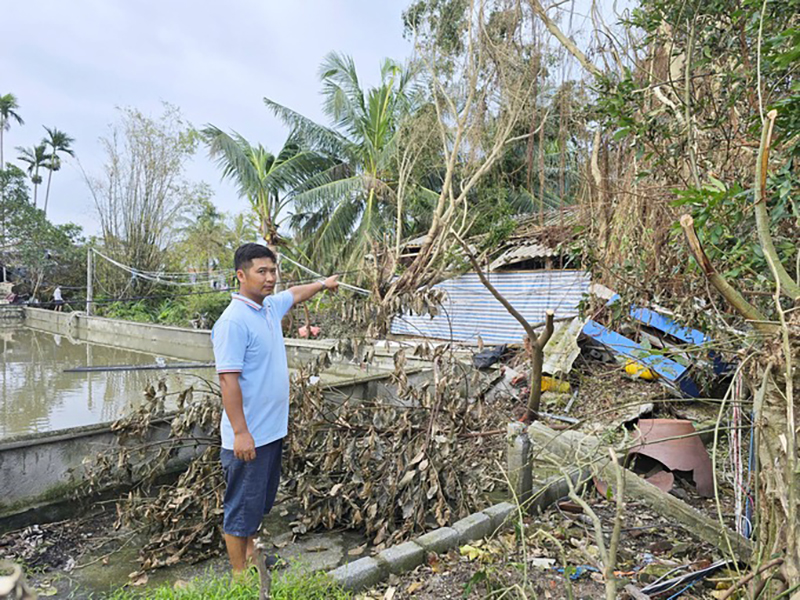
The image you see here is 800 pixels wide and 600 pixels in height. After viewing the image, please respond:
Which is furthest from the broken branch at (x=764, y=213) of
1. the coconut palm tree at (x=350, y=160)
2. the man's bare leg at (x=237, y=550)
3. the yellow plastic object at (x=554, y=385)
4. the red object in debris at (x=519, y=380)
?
the coconut palm tree at (x=350, y=160)

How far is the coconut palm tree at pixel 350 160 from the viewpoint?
13.5 m

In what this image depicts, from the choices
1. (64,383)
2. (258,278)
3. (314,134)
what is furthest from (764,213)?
(314,134)

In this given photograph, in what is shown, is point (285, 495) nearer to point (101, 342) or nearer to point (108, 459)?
point (108, 459)

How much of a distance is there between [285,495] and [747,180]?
392cm

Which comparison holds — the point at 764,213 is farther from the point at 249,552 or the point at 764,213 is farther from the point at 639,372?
the point at 639,372

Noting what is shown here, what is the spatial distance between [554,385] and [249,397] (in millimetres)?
4324

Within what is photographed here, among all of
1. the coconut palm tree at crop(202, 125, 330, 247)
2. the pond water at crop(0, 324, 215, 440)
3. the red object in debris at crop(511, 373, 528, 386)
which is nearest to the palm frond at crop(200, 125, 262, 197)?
the coconut palm tree at crop(202, 125, 330, 247)

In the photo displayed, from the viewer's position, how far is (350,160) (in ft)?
49.2

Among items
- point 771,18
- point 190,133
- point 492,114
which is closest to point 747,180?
point 771,18

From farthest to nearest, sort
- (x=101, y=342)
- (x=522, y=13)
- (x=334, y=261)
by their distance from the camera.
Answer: (x=101, y=342)
(x=334, y=261)
(x=522, y=13)

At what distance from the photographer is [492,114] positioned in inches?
318

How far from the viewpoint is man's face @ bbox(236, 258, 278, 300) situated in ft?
8.79

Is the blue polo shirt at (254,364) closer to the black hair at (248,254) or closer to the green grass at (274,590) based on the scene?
the black hair at (248,254)

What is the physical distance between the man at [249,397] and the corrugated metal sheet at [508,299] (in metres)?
5.50
